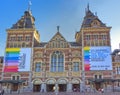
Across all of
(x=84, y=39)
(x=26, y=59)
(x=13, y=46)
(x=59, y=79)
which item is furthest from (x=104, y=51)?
(x=13, y=46)

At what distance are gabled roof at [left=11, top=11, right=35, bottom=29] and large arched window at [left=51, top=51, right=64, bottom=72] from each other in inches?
386

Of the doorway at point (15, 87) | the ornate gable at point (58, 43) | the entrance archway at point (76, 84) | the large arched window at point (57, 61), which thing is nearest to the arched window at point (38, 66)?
the large arched window at point (57, 61)

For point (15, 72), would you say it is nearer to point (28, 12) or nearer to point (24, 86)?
point (24, 86)

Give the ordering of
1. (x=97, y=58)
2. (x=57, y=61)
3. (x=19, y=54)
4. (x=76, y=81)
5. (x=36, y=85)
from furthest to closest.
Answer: (x=19, y=54) < (x=57, y=61) < (x=36, y=85) < (x=97, y=58) < (x=76, y=81)

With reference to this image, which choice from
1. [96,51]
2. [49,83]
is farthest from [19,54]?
[96,51]

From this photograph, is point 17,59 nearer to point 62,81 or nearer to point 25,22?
point 25,22

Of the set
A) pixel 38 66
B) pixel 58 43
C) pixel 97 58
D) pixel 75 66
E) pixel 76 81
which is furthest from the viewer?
pixel 58 43

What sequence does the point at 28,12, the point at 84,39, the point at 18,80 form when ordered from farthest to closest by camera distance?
the point at 28,12 < the point at 84,39 < the point at 18,80

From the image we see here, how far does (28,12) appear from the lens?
57.3 metres

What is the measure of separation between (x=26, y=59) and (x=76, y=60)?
1170cm

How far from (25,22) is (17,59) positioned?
10.4 m

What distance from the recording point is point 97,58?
160ft

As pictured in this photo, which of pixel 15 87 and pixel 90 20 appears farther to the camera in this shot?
pixel 90 20

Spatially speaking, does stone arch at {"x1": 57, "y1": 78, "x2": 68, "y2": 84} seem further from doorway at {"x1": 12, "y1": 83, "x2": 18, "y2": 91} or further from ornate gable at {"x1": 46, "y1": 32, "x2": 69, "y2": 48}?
doorway at {"x1": 12, "y1": 83, "x2": 18, "y2": 91}
